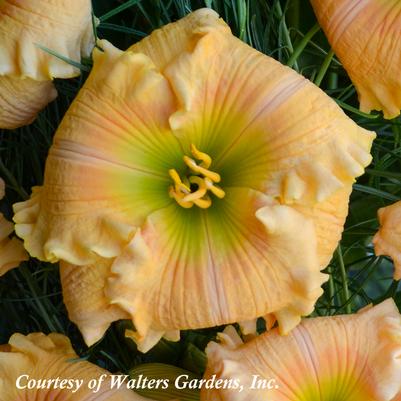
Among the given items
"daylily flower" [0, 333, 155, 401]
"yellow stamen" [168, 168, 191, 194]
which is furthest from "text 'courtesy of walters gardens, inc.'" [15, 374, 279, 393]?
"yellow stamen" [168, 168, 191, 194]

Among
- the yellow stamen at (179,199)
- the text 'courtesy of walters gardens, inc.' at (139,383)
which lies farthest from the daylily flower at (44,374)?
the yellow stamen at (179,199)

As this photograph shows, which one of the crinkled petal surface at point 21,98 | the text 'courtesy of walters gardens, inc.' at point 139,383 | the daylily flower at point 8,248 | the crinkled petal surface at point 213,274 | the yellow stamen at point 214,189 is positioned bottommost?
the text 'courtesy of walters gardens, inc.' at point 139,383

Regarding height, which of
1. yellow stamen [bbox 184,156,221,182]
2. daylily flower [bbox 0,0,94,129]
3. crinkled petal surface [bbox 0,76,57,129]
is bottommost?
yellow stamen [bbox 184,156,221,182]

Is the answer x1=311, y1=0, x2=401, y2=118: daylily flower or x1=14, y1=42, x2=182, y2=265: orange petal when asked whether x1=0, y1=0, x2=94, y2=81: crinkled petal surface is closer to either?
x1=14, y1=42, x2=182, y2=265: orange petal

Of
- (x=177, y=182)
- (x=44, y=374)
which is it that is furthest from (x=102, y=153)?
(x=44, y=374)

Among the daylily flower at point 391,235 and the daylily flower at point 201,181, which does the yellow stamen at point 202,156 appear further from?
the daylily flower at point 391,235

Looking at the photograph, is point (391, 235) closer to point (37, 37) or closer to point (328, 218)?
point (328, 218)

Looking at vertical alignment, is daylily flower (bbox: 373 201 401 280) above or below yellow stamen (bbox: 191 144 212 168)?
below
